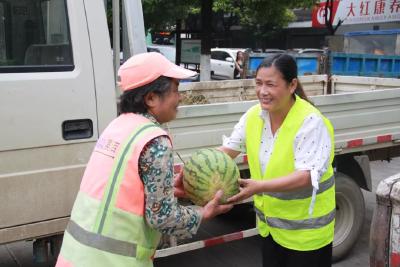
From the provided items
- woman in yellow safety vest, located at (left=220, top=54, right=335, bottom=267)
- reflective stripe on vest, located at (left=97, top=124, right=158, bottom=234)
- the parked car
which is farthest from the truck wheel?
the parked car

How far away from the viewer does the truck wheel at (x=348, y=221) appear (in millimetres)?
4328

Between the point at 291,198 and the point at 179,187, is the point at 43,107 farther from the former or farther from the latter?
the point at 291,198

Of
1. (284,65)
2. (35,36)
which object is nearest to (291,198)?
(284,65)

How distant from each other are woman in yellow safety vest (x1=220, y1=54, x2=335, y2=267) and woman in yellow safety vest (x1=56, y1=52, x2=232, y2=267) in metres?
0.55

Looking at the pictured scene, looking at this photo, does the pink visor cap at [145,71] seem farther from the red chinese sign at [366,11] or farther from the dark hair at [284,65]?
the red chinese sign at [366,11]

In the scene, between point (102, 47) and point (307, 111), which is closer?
point (307, 111)

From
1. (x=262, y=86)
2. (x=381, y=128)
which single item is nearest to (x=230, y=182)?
(x=262, y=86)

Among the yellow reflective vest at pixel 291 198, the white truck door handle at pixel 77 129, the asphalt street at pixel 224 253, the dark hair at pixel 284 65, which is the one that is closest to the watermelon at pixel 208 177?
the yellow reflective vest at pixel 291 198

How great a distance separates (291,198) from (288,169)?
174 mm

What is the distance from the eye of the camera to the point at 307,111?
2.44 m

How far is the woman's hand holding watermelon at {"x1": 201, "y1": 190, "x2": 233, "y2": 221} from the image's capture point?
2.07 metres

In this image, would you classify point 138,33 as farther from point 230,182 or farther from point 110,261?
point 110,261

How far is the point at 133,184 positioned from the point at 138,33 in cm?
156

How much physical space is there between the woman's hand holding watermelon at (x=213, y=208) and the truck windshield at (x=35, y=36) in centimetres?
122
